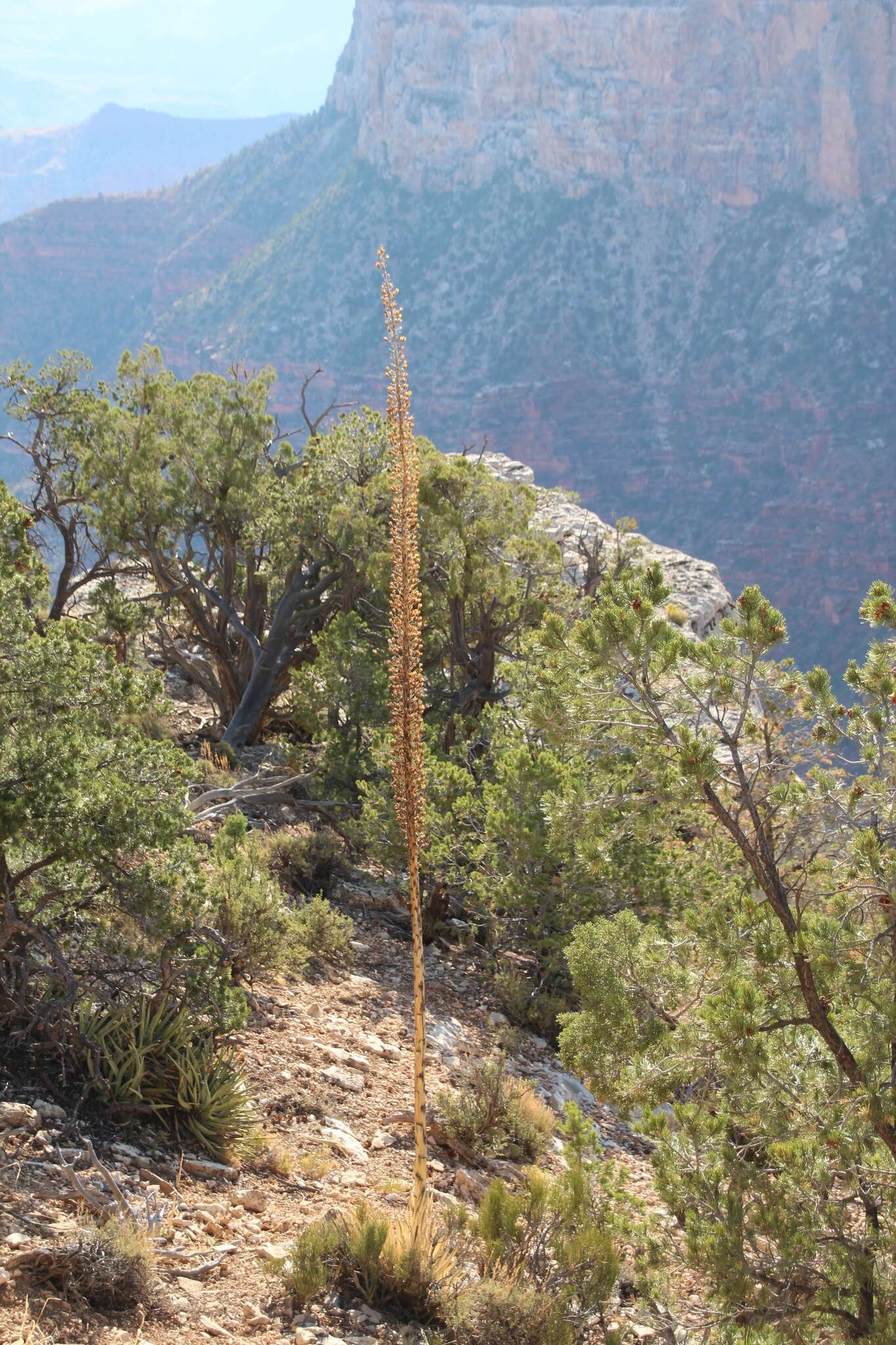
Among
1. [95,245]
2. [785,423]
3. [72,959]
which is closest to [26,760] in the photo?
[72,959]

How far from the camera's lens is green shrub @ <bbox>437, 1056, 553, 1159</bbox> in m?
6.27

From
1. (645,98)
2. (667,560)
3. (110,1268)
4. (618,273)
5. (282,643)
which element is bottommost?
(110,1268)

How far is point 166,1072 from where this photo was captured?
527 cm

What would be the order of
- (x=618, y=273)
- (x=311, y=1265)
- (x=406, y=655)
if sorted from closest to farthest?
1. (x=406, y=655)
2. (x=311, y=1265)
3. (x=618, y=273)

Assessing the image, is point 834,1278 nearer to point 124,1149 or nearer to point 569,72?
point 124,1149

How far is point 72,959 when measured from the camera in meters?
5.64

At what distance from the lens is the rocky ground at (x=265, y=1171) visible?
390 centimetres

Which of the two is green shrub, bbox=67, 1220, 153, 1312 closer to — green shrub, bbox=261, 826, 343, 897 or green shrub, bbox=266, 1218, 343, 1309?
green shrub, bbox=266, 1218, 343, 1309

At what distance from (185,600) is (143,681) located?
8.48 metres

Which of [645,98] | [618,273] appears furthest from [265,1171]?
[645,98]

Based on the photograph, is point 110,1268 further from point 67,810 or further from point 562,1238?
point 562,1238

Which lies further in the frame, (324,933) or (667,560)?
(667,560)

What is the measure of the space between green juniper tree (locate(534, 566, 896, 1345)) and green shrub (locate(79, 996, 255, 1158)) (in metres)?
1.61

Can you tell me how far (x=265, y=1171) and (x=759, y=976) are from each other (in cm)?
243
